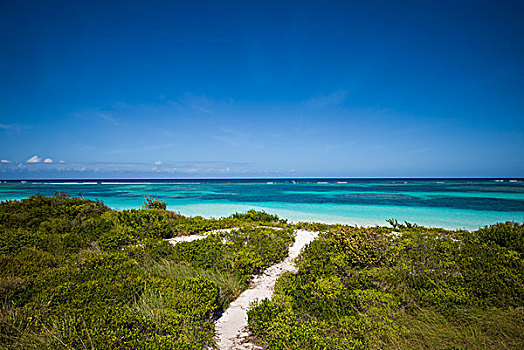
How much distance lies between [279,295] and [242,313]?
0.93m

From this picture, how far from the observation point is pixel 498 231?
25.8ft

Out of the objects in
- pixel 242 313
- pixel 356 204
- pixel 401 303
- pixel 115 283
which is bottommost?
pixel 356 204

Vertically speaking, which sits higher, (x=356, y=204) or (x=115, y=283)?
(x=115, y=283)

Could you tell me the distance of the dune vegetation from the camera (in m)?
3.57

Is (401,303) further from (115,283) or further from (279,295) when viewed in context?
(115,283)

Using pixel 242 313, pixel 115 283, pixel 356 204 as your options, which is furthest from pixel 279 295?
pixel 356 204

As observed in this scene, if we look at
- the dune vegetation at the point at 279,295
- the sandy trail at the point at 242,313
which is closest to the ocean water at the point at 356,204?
the dune vegetation at the point at 279,295

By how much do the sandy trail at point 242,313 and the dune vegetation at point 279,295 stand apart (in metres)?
0.22

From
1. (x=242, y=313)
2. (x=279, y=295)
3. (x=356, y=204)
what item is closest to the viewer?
(x=279, y=295)

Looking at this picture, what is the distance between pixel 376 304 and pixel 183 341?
3.42m

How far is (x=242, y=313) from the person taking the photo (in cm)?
511

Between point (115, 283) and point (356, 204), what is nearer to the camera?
point (115, 283)

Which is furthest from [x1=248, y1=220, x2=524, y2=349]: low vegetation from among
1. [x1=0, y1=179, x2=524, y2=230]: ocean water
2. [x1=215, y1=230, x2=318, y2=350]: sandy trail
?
[x1=0, y1=179, x2=524, y2=230]: ocean water

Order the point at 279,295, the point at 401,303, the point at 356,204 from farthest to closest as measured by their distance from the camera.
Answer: the point at 356,204, the point at 279,295, the point at 401,303
